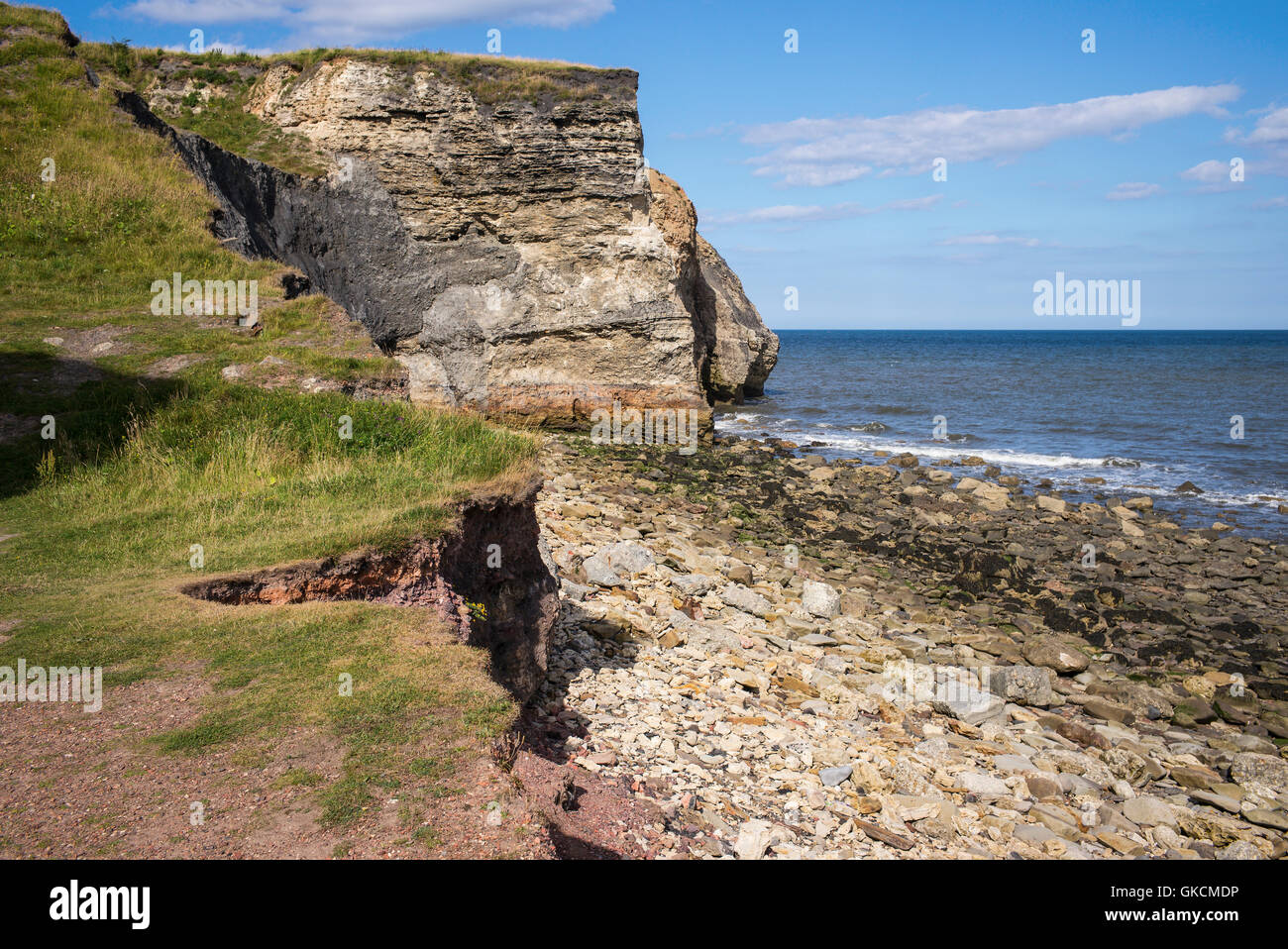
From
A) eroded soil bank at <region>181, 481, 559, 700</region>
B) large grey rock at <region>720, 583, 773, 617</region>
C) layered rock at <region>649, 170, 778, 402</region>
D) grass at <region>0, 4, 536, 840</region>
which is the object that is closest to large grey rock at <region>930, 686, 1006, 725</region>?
large grey rock at <region>720, 583, 773, 617</region>

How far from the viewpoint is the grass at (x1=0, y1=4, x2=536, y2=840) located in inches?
230

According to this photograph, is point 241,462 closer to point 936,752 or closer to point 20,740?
point 20,740

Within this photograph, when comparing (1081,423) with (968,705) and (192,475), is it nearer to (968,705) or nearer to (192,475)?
(968,705)

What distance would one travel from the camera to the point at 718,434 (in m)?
32.2

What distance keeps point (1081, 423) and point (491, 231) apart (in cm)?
3037

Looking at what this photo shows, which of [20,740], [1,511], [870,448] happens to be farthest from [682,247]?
[20,740]

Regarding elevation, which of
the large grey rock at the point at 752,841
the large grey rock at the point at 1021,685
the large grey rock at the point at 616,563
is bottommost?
the large grey rock at the point at 1021,685

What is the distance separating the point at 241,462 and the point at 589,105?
18.0 metres

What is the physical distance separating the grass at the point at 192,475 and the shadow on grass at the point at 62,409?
4 centimetres

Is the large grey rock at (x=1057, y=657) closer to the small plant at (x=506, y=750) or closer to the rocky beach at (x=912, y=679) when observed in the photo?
the rocky beach at (x=912, y=679)

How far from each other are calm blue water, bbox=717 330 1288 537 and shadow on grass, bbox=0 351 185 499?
23693 mm

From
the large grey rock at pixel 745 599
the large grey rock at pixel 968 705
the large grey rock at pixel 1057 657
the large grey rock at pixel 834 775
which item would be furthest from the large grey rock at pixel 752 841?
the large grey rock at pixel 1057 657

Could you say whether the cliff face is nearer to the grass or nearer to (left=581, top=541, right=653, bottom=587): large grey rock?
the grass

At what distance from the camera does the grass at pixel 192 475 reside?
19.2 feet
